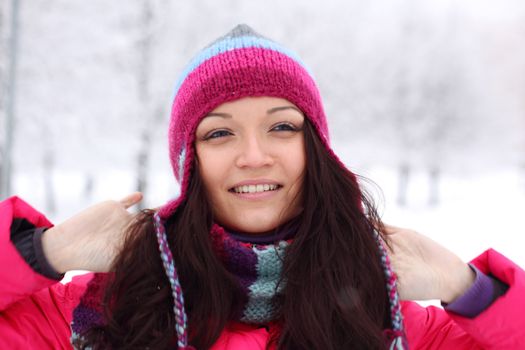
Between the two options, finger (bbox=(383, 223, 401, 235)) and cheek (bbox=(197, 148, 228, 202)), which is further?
finger (bbox=(383, 223, 401, 235))

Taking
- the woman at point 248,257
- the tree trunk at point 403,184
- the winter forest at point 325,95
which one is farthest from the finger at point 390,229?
the tree trunk at point 403,184

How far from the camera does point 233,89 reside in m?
1.45

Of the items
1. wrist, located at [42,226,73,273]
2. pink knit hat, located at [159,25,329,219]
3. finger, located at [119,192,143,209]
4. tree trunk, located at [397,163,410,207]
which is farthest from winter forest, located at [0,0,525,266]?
wrist, located at [42,226,73,273]

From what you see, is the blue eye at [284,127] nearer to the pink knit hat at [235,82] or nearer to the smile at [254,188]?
the pink knit hat at [235,82]

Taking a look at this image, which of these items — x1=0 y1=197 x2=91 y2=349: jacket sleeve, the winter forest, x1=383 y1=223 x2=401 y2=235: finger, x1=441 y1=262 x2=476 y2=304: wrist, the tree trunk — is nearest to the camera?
x1=0 y1=197 x2=91 y2=349: jacket sleeve

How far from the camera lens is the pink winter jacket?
4.50 ft

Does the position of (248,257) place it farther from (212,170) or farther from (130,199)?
(130,199)

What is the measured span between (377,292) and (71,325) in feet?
3.35

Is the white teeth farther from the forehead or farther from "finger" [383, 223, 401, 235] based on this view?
"finger" [383, 223, 401, 235]

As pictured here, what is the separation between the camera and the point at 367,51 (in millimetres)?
14703

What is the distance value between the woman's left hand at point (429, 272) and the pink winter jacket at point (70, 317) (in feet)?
0.30

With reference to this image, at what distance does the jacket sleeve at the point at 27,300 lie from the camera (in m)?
1.36

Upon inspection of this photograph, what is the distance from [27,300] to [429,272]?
4.50ft

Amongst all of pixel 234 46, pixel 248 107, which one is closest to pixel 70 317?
pixel 248 107
